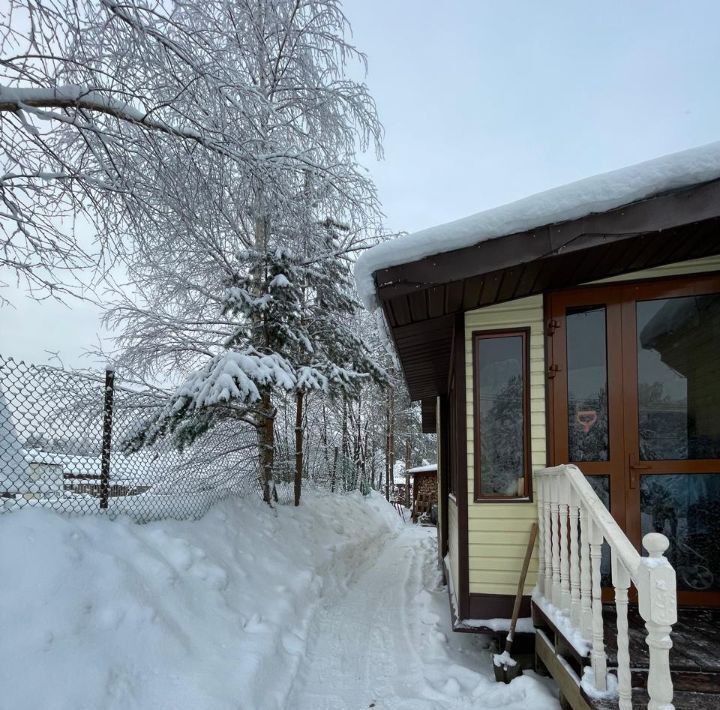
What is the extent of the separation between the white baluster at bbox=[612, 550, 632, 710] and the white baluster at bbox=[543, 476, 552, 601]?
49.6 inches

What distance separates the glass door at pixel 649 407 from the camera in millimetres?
3545

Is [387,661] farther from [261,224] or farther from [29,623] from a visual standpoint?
[261,224]

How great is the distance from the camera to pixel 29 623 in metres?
2.43

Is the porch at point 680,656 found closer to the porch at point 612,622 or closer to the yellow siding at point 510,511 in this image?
the porch at point 612,622

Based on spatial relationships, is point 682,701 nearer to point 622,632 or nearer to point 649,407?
point 622,632

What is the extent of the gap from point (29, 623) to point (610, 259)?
4210 millimetres

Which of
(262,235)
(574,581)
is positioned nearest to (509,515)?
(574,581)

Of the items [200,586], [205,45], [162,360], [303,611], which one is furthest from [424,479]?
[205,45]

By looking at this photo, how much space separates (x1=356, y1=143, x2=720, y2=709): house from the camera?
3.11 m

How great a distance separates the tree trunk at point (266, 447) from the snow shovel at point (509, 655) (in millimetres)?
4385

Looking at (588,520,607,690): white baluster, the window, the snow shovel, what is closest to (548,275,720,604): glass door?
the window

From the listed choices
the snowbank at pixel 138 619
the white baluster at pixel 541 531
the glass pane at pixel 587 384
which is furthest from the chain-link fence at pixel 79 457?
the glass pane at pixel 587 384

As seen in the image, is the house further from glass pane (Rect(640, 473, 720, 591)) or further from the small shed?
the small shed

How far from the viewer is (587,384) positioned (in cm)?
385
